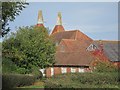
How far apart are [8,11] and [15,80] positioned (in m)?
7.35

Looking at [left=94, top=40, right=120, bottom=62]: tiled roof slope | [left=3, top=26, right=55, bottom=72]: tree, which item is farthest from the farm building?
[left=3, top=26, right=55, bottom=72]: tree

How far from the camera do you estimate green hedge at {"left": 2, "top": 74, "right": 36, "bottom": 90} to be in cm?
2657

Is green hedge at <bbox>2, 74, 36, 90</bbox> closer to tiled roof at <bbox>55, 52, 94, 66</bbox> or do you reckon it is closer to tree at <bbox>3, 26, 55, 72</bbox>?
tree at <bbox>3, 26, 55, 72</bbox>

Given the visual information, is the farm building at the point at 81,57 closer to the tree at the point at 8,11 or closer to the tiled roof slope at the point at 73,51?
the tiled roof slope at the point at 73,51

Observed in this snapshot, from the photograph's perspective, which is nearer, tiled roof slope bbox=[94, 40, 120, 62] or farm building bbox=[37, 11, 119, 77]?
farm building bbox=[37, 11, 119, 77]

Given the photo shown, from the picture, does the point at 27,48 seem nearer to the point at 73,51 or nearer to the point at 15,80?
the point at 15,80

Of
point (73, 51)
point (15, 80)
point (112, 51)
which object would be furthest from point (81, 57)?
point (15, 80)

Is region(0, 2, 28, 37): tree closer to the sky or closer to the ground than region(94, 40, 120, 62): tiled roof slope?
closer to the sky

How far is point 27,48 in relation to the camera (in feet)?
146

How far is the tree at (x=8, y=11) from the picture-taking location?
24766mm

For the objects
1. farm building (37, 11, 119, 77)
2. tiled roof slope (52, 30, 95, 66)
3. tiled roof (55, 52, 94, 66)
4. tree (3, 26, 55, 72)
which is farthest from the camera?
tiled roof slope (52, 30, 95, 66)

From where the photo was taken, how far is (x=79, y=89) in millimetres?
19656

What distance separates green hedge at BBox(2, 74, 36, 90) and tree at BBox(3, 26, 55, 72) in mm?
7121

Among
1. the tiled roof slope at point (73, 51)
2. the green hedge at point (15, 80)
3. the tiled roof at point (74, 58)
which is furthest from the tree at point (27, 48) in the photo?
the tiled roof slope at point (73, 51)
